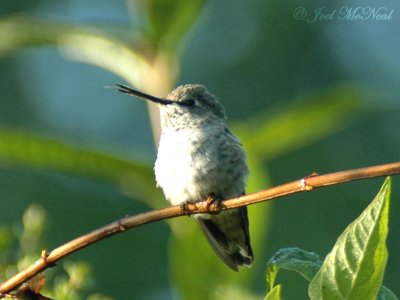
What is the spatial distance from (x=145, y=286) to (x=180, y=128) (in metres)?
5.27

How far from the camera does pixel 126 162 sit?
3.13 meters

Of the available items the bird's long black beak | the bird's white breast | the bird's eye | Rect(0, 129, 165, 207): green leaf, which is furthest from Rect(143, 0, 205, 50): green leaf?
the bird's eye

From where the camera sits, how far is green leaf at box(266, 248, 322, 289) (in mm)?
2016

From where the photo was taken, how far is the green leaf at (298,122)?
3186 mm

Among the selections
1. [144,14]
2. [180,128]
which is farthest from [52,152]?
[180,128]

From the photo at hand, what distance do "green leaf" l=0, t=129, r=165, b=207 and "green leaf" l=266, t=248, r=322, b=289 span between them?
1.13 m

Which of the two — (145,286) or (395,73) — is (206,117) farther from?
(395,73)

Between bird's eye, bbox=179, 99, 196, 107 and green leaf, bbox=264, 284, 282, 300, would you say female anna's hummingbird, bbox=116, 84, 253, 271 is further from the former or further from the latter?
green leaf, bbox=264, 284, 282, 300

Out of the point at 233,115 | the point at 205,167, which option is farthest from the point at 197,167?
the point at 233,115

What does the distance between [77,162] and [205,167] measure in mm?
1091

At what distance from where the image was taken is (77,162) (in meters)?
3.22

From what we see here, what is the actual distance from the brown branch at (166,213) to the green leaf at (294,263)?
5.8 inches

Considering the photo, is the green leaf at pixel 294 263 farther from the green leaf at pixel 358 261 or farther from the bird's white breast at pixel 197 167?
the bird's white breast at pixel 197 167

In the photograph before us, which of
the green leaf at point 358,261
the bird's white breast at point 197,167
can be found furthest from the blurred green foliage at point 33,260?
the bird's white breast at point 197,167
